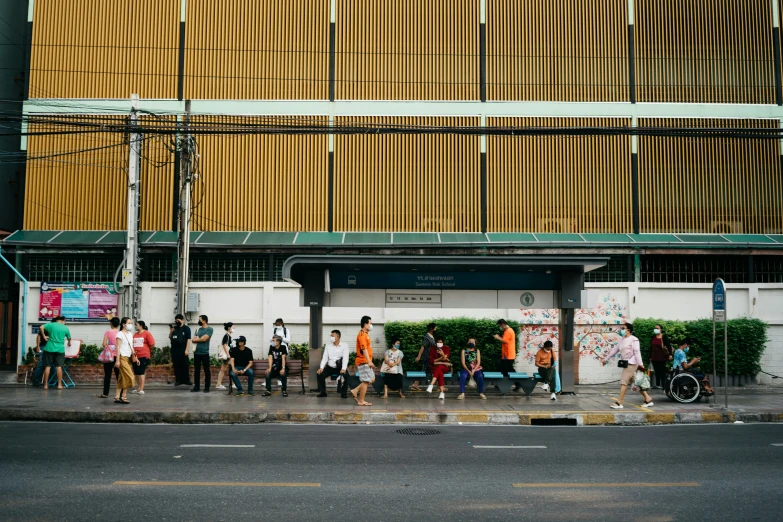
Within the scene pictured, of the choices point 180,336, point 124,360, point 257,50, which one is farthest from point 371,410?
point 257,50

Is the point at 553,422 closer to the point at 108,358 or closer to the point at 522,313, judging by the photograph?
the point at 522,313

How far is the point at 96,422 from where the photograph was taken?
1320 centimetres

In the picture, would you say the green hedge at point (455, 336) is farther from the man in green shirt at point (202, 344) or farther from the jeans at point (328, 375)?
the man in green shirt at point (202, 344)

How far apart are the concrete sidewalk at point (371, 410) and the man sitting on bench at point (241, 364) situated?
35 centimetres

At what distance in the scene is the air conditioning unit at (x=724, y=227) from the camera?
20922 millimetres

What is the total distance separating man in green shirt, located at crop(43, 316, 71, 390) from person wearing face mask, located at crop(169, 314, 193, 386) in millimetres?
2601

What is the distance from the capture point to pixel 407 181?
21.0 metres

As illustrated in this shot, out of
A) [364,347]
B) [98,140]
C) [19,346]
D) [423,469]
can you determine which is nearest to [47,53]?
[98,140]

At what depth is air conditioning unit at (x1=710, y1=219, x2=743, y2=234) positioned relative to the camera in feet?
68.6

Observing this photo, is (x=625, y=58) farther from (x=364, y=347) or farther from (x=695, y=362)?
(x=364, y=347)

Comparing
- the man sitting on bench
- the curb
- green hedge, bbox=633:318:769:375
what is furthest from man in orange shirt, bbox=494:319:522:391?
the man sitting on bench

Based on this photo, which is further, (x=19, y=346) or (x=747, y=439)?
(x=19, y=346)

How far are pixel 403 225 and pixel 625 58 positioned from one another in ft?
27.4

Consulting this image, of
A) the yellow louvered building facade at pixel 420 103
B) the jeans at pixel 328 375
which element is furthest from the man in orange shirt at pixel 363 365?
the yellow louvered building facade at pixel 420 103
